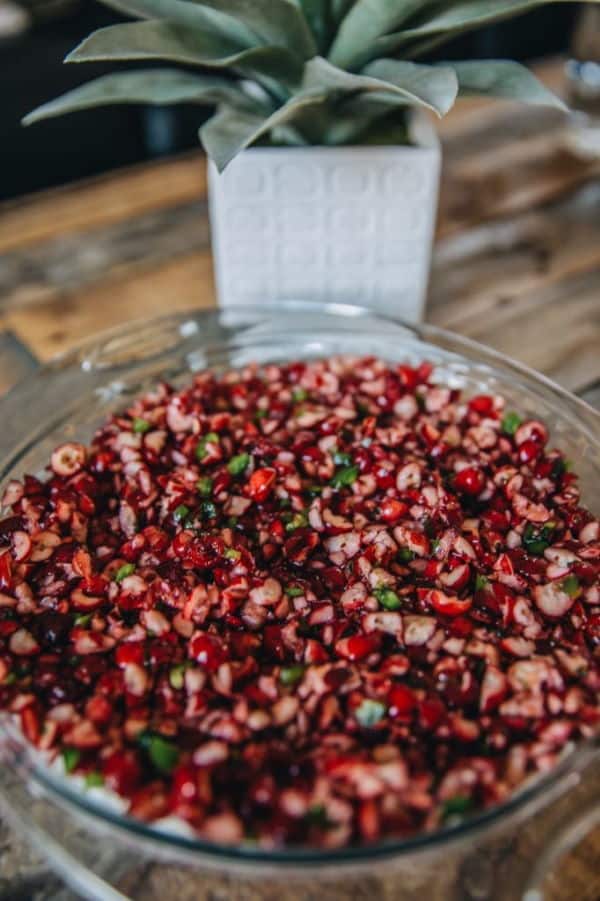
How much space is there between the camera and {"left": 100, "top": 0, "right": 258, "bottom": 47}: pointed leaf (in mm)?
855

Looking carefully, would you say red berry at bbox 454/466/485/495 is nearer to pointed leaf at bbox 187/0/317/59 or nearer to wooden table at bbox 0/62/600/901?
wooden table at bbox 0/62/600/901

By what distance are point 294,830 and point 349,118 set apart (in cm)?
74

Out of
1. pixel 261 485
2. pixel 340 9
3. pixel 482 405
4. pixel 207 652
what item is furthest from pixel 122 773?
pixel 340 9

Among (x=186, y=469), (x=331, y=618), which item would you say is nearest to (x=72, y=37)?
(x=186, y=469)

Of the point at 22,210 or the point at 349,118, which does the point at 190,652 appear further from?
the point at 22,210

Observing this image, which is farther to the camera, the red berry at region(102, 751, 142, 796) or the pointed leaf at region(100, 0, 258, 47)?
the pointed leaf at region(100, 0, 258, 47)

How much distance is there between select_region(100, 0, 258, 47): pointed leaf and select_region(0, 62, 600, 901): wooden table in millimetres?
372

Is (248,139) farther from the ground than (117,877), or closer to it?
farther from the ground

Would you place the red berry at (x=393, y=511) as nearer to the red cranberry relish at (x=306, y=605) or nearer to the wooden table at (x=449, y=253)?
the red cranberry relish at (x=306, y=605)

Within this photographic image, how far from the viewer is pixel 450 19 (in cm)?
84

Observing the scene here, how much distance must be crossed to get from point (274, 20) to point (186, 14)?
0.31 feet

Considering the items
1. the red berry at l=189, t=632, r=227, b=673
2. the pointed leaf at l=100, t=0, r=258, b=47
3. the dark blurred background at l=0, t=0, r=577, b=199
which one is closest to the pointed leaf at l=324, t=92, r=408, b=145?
the pointed leaf at l=100, t=0, r=258, b=47

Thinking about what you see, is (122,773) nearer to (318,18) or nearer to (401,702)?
(401,702)

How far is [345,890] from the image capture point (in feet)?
1.95
